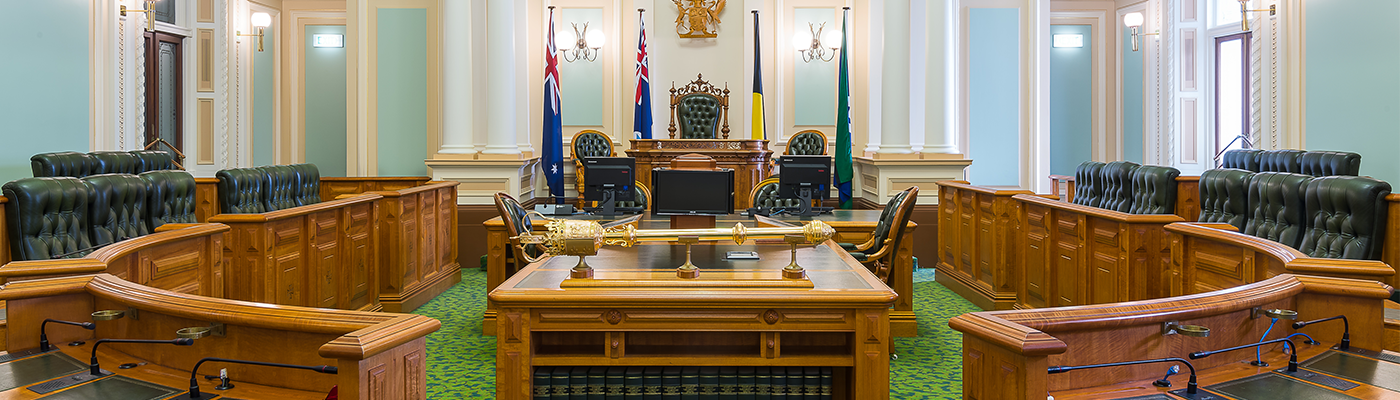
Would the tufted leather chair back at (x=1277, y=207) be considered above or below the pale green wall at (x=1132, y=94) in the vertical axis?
below

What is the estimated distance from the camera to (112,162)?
718 cm

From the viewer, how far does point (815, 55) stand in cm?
1071

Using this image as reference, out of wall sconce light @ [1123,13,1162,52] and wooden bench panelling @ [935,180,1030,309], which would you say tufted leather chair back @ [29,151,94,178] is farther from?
wall sconce light @ [1123,13,1162,52]

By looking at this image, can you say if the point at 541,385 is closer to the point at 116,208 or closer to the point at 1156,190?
the point at 116,208

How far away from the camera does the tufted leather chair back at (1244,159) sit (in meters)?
8.27

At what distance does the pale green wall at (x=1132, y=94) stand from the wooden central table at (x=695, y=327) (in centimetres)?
1039

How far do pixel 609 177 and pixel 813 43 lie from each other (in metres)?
5.58

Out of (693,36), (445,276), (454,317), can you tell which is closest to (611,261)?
(454,317)

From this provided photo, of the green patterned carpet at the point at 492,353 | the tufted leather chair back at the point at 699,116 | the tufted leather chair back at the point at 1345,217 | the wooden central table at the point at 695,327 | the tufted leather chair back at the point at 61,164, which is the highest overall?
the tufted leather chair back at the point at 699,116

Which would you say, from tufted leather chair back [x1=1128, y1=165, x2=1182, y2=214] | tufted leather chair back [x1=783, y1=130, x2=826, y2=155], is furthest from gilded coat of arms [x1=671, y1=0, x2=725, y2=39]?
tufted leather chair back [x1=1128, y1=165, x2=1182, y2=214]

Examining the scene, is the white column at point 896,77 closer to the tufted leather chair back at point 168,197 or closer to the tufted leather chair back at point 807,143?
the tufted leather chair back at point 807,143

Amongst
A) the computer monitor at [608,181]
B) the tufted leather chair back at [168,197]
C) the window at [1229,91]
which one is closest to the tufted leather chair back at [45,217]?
the tufted leather chair back at [168,197]

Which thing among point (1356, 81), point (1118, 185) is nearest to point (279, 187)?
point (1118, 185)

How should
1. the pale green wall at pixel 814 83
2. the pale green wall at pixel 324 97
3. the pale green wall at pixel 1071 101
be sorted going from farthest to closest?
the pale green wall at pixel 324 97, the pale green wall at pixel 1071 101, the pale green wall at pixel 814 83
